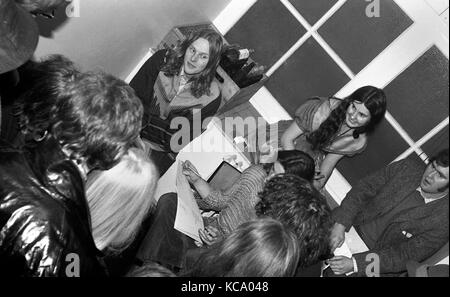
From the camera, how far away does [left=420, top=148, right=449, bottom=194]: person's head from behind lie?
1.41 m

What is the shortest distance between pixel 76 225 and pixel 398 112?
99cm

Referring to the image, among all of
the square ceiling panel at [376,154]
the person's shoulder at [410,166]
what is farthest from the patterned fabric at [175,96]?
the person's shoulder at [410,166]

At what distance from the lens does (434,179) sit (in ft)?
4.70

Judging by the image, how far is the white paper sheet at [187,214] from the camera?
1723 millimetres

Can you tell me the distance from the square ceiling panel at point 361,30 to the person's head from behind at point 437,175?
40 cm

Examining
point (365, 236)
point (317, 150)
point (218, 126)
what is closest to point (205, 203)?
point (218, 126)

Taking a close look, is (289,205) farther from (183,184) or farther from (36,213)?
(36,213)

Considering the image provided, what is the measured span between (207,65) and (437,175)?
92 cm

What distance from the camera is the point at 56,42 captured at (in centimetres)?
190

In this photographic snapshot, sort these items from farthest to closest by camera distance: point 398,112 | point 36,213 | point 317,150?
point 317,150 < point 398,112 < point 36,213

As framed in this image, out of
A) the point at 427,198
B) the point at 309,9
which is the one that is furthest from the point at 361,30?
the point at 427,198

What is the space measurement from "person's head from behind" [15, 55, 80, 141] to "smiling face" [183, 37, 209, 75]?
45cm

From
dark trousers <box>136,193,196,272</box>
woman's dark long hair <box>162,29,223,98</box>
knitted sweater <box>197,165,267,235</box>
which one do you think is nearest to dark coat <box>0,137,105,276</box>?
dark trousers <box>136,193,196,272</box>

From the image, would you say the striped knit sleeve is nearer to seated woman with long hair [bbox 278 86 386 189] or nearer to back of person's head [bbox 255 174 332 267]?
back of person's head [bbox 255 174 332 267]
